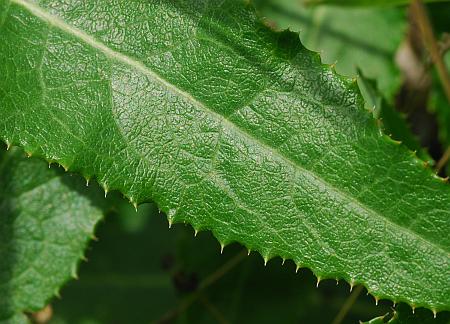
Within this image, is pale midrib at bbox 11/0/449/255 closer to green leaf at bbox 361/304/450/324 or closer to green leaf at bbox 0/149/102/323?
green leaf at bbox 361/304/450/324

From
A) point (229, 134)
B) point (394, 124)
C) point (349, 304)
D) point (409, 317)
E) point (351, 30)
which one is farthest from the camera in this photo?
point (351, 30)

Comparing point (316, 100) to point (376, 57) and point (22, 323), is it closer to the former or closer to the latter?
point (376, 57)

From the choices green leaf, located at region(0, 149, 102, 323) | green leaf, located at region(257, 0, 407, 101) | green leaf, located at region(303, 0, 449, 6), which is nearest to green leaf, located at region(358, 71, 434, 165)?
green leaf, located at region(303, 0, 449, 6)

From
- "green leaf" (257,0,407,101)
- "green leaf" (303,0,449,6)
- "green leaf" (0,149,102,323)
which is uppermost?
"green leaf" (257,0,407,101)

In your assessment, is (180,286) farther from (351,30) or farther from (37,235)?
(351,30)

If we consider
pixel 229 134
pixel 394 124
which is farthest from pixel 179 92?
pixel 394 124

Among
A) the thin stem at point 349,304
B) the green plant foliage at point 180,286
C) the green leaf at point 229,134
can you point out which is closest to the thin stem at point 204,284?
the green plant foliage at point 180,286
